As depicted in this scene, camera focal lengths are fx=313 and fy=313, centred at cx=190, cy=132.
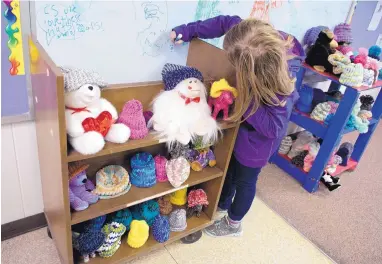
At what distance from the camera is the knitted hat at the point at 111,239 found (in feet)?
4.01

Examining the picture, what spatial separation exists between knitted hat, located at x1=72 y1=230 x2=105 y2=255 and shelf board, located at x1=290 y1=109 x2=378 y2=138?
4.66 ft

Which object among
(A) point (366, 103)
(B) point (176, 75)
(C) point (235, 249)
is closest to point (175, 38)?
(B) point (176, 75)

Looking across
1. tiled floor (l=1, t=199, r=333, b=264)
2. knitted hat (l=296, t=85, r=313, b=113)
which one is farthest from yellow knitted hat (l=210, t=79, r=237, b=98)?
knitted hat (l=296, t=85, r=313, b=113)

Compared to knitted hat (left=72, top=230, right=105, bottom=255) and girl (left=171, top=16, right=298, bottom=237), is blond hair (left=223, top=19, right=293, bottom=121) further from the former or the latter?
knitted hat (left=72, top=230, right=105, bottom=255)

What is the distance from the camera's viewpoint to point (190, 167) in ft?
4.56

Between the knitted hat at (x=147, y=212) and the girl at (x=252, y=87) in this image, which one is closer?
the girl at (x=252, y=87)

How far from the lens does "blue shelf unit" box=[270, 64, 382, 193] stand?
1759mm

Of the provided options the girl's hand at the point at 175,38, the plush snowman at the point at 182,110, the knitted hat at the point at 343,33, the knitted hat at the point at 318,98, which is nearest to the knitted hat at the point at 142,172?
the plush snowman at the point at 182,110

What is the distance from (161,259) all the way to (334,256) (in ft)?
2.86

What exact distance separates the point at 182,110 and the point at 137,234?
55cm

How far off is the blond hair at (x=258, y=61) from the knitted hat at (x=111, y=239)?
2.32ft

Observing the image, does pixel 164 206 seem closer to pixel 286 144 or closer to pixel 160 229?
pixel 160 229

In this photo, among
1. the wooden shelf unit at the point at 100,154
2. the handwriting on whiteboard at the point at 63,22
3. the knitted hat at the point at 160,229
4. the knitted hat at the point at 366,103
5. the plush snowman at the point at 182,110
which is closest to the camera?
the wooden shelf unit at the point at 100,154

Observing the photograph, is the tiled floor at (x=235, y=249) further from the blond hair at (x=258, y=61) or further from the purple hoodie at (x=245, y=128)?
the blond hair at (x=258, y=61)
